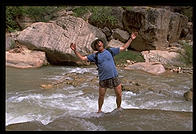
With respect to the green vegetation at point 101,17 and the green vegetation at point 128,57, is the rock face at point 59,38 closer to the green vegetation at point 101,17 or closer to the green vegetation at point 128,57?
the green vegetation at point 128,57

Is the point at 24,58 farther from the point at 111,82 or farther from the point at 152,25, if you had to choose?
the point at 111,82

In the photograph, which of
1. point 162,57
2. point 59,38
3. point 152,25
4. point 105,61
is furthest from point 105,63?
point 152,25

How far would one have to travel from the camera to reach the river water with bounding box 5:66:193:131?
9.39 ft

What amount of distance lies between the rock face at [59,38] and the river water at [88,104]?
0.74 m

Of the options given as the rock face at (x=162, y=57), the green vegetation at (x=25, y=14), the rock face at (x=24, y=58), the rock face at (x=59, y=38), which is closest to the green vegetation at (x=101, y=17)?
the green vegetation at (x=25, y=14)

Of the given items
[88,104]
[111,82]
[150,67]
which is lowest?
[88,104]

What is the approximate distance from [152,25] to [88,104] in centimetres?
706

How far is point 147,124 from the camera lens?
2.83 meters

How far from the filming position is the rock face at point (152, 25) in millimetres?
10805

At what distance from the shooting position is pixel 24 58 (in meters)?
8.53

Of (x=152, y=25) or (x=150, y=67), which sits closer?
(x=150, y=67)

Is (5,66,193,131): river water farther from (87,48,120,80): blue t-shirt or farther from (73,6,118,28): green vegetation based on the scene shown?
(73,6,118,28): green vegetation

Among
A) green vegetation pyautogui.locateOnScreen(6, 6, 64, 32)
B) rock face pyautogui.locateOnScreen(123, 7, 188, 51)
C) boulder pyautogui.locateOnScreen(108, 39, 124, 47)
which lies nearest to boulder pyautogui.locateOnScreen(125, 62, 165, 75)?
→ boulder pyautogui.locateOnScreen(108, 39, 124, 47)
